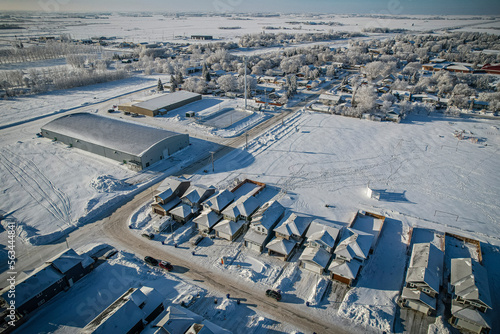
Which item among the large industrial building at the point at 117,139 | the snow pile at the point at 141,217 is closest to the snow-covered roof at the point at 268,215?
the snow pile at the point at 141,217

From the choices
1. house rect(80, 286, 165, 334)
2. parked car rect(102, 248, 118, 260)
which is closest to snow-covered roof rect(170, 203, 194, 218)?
parked car rect(102, 248, 118, 260)

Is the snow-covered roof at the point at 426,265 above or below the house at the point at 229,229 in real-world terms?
above

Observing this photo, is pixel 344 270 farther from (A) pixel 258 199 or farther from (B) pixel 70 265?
(B) pixel 70 265

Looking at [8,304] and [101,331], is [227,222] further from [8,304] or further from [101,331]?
[8,304]

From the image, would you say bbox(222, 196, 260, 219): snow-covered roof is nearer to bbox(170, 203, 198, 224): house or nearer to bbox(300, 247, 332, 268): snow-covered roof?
bbox(170, 203, 198, 224): house

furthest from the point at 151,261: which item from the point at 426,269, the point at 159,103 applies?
the point at 159,103

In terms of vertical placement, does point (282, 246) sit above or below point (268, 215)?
below

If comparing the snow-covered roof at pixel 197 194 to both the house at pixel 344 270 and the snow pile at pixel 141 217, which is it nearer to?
the snow pile at pixel 141 217
